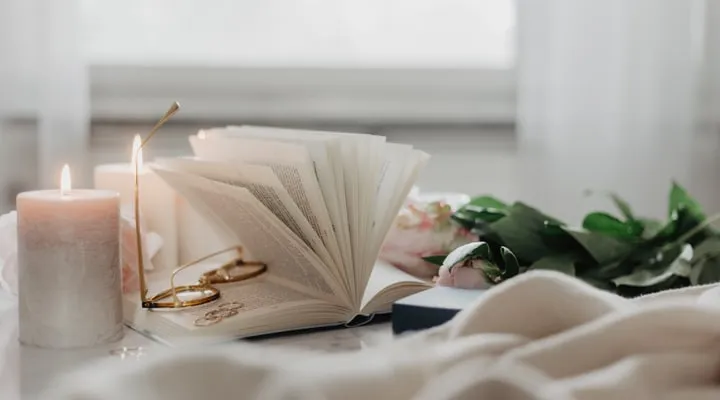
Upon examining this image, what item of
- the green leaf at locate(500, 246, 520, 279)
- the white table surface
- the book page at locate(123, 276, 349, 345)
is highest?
the green leaf at locate(500, 246, 520, 279)

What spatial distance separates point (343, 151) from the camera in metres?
0.74

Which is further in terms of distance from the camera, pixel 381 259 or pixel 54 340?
pixel 381 259

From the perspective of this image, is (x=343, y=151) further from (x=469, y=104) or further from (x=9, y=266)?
(x=469, y=104)

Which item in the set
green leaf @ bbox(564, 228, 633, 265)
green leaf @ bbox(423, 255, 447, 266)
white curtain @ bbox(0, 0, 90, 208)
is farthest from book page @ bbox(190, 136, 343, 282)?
white curtain @ bbox(0, 0, 90, 208)

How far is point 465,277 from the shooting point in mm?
701

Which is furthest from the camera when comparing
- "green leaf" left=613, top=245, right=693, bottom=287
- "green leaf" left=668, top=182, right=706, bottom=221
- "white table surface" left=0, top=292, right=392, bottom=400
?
"green leaf" left=668, top=182, right=706, bottom=221

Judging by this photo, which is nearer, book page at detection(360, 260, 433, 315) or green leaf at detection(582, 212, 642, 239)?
book page at detection(360, 260, 433, 315)

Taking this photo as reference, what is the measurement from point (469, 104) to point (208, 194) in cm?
104

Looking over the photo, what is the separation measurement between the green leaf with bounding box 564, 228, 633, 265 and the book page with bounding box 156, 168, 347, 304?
10.2 inches

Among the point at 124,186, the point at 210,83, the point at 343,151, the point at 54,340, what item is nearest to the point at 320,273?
the point at 343,151

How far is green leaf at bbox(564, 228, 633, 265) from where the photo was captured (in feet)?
2.84

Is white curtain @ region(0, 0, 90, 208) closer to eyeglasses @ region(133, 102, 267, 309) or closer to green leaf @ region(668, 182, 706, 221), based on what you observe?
eyeglasses @ region(133, 102, 267, 309)

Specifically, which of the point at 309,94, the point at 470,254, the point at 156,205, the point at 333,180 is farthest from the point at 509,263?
the point at 309,94

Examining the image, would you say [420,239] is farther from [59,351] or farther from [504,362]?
[504,362]
